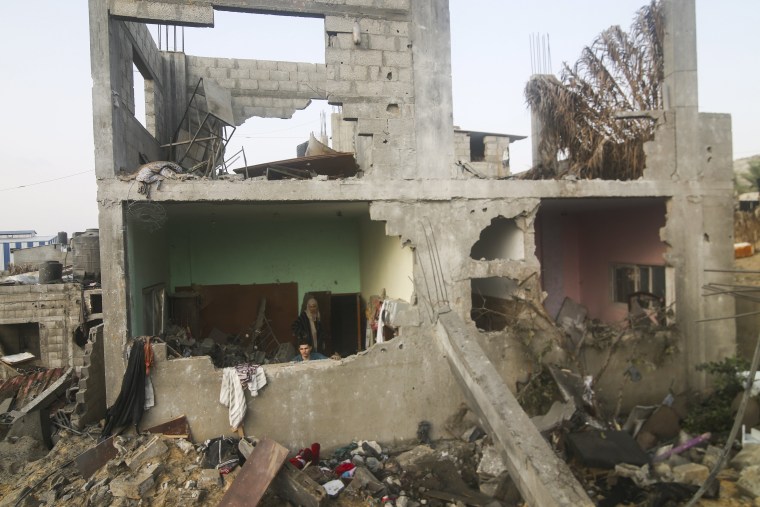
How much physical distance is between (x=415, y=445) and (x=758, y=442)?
4825mm

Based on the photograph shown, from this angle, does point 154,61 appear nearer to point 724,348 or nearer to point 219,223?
point 219,223

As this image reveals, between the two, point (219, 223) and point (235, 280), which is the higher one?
point (219, 223)

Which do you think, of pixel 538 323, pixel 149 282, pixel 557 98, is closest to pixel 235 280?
pixel 149 282

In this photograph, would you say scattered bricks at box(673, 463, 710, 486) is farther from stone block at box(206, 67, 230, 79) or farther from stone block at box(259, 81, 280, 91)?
stone block at box(206, 67, 230, 79)

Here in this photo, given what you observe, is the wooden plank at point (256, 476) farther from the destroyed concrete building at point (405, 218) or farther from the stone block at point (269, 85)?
the stone block at point (269, 85)

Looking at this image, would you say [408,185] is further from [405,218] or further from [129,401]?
[129,401]

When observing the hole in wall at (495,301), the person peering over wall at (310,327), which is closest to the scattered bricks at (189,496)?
the person peering over wall at (310,327)

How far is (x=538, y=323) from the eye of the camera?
730 cm

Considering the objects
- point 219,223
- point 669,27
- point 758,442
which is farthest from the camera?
point 219,223

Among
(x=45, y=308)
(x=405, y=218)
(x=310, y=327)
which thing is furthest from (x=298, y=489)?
(x=45, y=308)

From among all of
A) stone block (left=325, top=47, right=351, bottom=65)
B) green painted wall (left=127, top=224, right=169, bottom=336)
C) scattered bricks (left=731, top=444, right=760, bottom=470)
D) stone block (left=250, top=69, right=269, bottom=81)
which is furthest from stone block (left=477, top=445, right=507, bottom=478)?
stone block (left=250, top=69, right=269, bottom=81)

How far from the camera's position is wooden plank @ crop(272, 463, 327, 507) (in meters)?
5.30

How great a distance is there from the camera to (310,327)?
31.8ft

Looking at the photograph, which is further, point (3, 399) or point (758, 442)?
point (3, 399)
